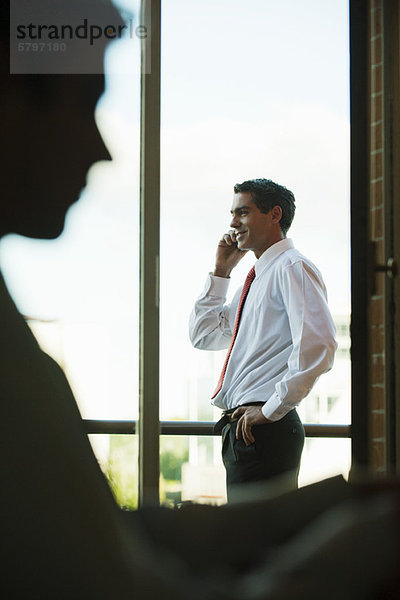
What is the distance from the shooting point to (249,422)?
Result: 239 centimetres

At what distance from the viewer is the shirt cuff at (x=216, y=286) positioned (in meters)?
2.93

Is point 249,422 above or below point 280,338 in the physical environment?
below

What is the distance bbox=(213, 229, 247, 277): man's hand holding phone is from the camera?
294 centimetres

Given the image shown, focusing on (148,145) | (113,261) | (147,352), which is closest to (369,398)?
(147,352)

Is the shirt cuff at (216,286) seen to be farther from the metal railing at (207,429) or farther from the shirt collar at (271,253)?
the metal railing at (207,429)

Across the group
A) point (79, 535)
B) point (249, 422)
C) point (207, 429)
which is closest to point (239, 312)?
point (249, 422)

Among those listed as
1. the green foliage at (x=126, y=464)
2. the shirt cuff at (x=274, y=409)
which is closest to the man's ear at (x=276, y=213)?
the shirt cuff at (x=274, y=409)

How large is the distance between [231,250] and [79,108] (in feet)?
7.54

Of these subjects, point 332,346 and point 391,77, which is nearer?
point 391,77

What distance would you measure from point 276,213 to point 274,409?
0.86 m

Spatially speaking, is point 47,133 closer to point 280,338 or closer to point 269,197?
point 280,338

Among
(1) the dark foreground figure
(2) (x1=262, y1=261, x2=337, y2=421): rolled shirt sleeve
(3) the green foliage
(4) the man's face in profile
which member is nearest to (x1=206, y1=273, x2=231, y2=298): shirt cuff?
(2) (x1=262, y1=261, x2=337, y2=421): rolled shirt sleeve

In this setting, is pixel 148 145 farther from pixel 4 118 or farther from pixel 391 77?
pixel 4 118

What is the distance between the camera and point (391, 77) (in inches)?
75.7
